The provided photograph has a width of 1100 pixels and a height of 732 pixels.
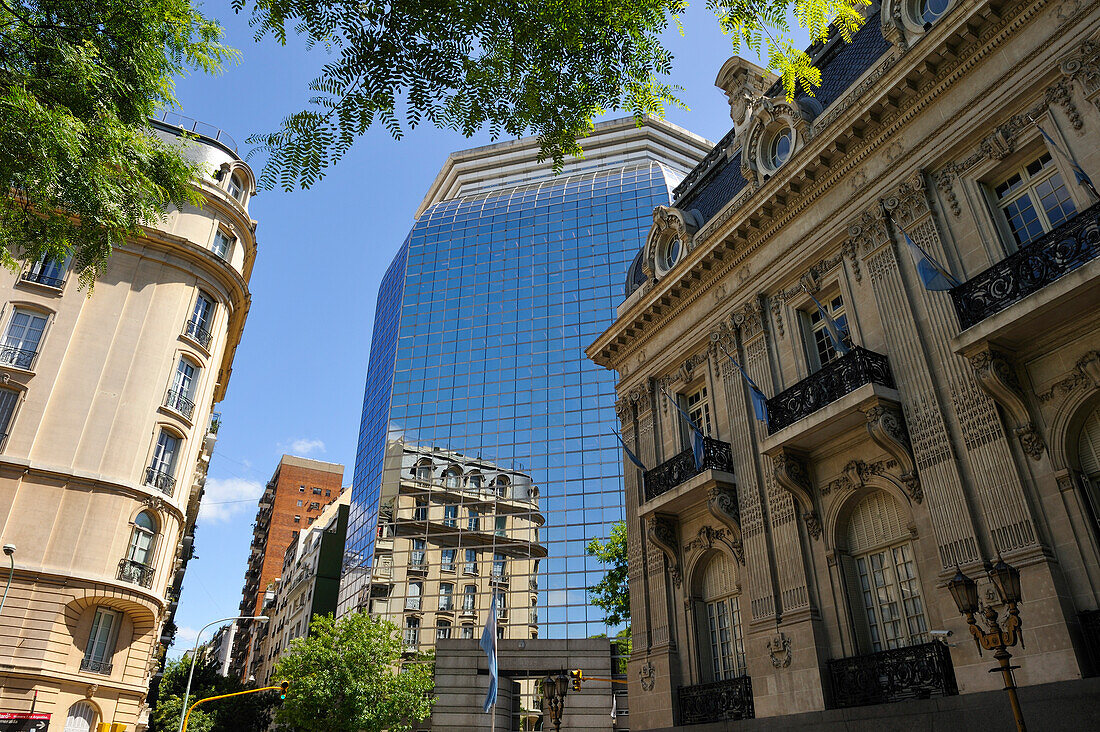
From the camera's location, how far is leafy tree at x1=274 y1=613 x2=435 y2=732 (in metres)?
35.2

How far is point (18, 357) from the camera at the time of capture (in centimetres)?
2947

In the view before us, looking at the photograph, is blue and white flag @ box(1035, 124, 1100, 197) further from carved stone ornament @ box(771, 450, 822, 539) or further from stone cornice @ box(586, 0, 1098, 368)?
carved stone ornament @ box(771, 450, 822, 539)

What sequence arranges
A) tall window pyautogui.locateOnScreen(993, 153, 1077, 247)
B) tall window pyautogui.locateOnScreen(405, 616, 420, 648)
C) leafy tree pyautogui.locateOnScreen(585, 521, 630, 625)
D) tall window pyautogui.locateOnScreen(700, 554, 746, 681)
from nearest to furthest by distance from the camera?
tall window pyautogui.locateOnScreen(993, 153, 1077, 247) < tall window pyautogui.locateOnScreen(700, 554, 746, 681) < leafy tree pyautogui.locateOnScreen(585, 521, 630, 625) < tall window pyautogui.locateOnScreen(405, 616, 420, 648)

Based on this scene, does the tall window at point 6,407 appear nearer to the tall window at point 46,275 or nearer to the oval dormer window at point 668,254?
the tall window at point 46,275

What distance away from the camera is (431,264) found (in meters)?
74.5

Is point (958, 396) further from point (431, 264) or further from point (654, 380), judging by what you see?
point (431, 264)

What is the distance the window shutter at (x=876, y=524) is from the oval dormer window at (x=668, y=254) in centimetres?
1001

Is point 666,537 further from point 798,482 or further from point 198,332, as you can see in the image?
point 198,332

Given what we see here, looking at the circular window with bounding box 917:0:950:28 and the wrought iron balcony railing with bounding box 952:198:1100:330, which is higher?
the circular window with bounding box 917:0:950:28

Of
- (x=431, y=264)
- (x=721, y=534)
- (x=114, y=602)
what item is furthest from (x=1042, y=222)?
(x=431, y=264)

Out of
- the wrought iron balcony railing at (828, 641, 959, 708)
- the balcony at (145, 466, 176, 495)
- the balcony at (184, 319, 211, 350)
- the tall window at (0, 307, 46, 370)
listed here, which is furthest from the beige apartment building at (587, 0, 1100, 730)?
the tall window at (0, 307, 46, 370)

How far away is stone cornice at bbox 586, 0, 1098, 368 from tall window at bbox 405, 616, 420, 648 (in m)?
43.9

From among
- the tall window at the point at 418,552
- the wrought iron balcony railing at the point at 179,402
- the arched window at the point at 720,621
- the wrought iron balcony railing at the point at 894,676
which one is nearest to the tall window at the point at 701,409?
the arched window at the point at 720,621

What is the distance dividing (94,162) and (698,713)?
54.6 feet
